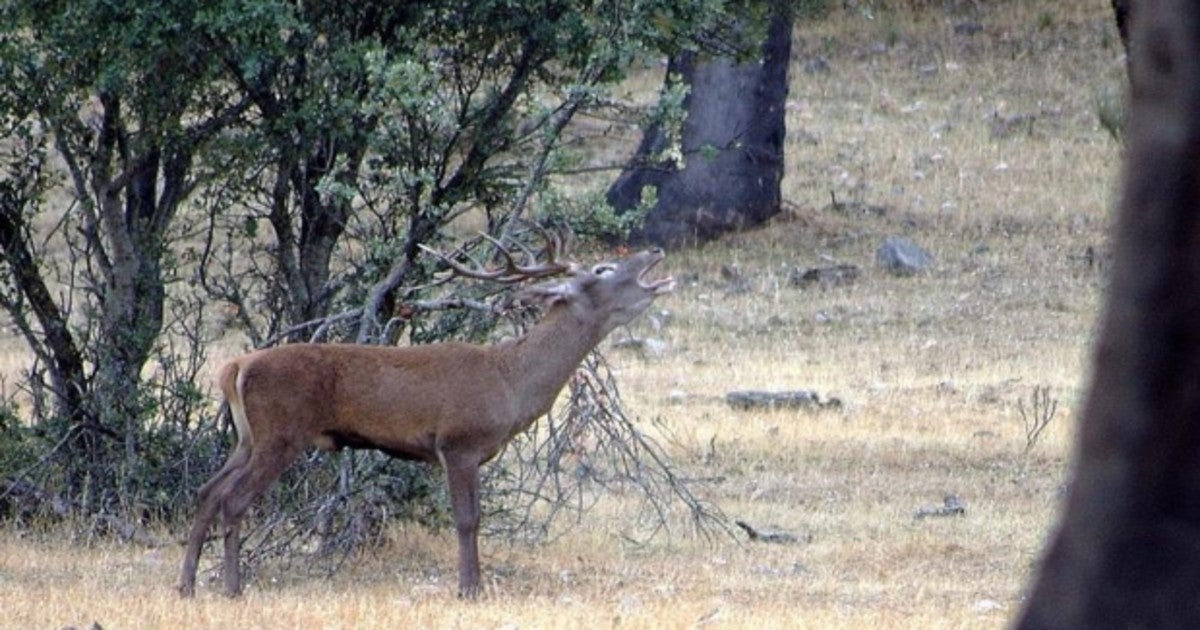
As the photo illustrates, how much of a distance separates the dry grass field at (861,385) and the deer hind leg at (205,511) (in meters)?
0.13

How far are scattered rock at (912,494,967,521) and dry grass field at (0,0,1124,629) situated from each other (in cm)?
9

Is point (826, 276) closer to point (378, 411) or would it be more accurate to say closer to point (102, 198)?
point (102, 198)

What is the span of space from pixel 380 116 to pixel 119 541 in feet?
9.51

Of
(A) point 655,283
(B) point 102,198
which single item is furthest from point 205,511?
(B) point 102,198

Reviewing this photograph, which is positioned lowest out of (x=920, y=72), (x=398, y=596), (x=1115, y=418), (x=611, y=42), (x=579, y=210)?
(x=398, y=596)

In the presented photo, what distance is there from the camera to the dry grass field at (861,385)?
9891mm

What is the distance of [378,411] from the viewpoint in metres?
10.2

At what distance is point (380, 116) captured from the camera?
11.1m

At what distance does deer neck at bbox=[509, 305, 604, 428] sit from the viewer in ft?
34.4

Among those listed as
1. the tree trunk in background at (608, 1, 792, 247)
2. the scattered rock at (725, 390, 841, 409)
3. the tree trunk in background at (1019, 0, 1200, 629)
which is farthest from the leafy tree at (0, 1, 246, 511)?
the tree trunk in background at (608, 1, 792, 247)

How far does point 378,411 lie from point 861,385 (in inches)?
383

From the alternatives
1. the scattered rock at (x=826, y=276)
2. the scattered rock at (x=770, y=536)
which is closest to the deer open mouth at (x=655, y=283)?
the scattered rock at (x=770, y=536)

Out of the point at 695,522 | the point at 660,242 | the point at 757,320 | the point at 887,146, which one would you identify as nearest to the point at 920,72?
the point at 887,146

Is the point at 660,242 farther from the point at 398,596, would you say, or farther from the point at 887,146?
the point at 398,596
